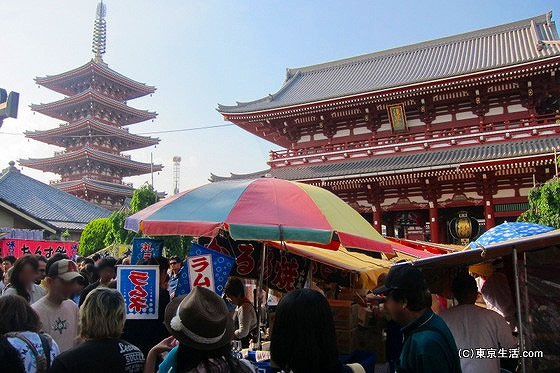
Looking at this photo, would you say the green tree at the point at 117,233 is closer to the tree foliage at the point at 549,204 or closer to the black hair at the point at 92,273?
the black hair at the point at 92,273

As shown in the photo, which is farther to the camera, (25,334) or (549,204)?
(549,204)

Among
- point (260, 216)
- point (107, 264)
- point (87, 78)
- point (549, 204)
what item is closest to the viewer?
point (260, 216)

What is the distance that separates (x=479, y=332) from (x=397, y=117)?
13150 mm

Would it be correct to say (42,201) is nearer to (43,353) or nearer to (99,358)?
(43,353)

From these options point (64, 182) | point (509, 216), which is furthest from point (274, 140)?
point (64, 182)

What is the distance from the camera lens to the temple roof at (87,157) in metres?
31.9

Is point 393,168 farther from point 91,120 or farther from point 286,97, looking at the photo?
point 91,120

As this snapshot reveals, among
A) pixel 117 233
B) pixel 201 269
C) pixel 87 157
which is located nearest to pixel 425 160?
pixel 201 269

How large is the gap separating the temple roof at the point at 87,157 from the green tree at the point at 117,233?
13419 mm

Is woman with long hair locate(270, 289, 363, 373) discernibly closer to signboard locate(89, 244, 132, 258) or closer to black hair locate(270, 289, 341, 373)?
black hair locate(270, 289, 341, 373)

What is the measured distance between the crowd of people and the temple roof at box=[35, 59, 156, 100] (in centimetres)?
3414

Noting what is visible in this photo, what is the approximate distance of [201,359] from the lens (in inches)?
79.7

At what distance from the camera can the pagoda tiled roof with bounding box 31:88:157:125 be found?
→ 3309 centimetres

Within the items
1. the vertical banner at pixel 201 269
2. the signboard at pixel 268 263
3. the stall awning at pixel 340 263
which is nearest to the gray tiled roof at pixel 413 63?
the stall awning at pixel 340 263
